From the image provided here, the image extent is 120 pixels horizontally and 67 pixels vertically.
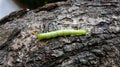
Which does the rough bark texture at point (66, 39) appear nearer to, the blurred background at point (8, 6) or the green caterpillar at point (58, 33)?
the green caterpillar at point (58, 33)

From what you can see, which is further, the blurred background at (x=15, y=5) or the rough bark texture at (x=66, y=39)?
the blurred background at (x=15, y=5)

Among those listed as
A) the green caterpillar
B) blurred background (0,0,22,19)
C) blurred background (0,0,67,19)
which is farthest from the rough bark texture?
blurred background (0,0,22,19)

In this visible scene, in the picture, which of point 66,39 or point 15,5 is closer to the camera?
point 66,39

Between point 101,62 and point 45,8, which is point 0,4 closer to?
point 45,8

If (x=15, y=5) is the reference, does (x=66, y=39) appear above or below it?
above

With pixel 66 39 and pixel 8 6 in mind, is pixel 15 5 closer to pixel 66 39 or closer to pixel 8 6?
pixel 8 6

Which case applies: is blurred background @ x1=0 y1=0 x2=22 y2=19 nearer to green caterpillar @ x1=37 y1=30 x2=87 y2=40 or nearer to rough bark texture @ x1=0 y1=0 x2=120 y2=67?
rough bark texture @ x1=0 y1=0 x2=120 y2=67

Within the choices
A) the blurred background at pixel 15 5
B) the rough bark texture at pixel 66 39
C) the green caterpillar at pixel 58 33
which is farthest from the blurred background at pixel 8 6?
the green caterpillar at pixel 58 33

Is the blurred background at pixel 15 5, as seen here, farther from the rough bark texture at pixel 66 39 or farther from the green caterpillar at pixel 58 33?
the green caterpillar at pixel 58 33

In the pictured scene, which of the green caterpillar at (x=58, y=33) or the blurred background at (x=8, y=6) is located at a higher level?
the green caterpillar at (x=58, y=33)

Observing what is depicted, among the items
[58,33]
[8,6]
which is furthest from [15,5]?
[58,33]
